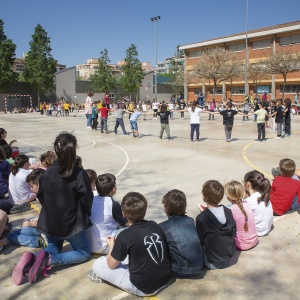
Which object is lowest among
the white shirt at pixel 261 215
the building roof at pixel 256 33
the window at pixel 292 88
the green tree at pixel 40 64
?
the white shirt at pixel 261 215

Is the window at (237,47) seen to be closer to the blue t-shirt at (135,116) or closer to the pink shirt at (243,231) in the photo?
the blue t-shirt at (135,116)

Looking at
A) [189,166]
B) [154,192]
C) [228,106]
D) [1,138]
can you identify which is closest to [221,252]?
[154,192]

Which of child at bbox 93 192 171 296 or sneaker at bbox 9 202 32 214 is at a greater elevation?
child at bbox 93 192 171 296

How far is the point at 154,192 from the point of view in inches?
286

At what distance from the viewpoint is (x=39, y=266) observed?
373 cm

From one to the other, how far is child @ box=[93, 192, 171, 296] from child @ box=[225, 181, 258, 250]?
131 centimetres

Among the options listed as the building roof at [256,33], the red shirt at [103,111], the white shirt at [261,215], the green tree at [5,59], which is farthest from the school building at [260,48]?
the white shirt at [261,215]

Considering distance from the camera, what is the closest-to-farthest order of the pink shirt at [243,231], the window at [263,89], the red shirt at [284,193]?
1. the pink shirt at [243,231]
2. the red shirt at [284,193]
3. the window at [263,89]

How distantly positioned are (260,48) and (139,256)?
5178 centimetres

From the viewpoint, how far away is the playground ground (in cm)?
361

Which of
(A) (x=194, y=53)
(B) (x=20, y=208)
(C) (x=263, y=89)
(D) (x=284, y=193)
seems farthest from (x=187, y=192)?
(A) (x=194, y=53)

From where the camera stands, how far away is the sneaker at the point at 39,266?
3689 millimetres

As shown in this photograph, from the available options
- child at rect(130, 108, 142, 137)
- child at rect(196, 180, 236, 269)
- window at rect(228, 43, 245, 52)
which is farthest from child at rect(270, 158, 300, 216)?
window at rect(228, 43, 245, 52)

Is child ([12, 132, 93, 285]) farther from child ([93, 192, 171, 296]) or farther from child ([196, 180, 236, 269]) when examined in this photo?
child ([196, 180, 236, 269])
